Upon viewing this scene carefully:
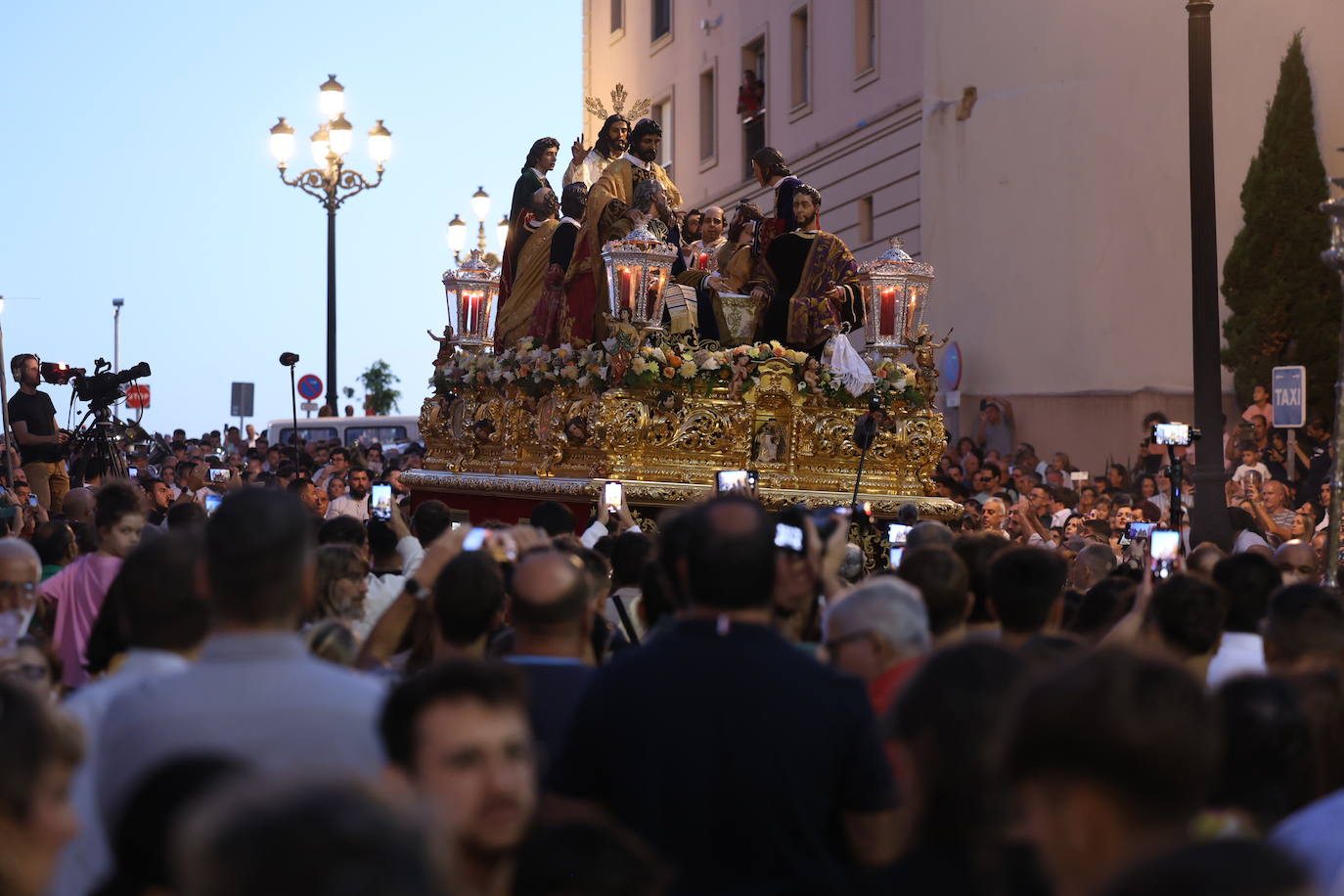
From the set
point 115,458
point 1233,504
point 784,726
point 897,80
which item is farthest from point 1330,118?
point 784,726

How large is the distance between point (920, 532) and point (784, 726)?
4.13m

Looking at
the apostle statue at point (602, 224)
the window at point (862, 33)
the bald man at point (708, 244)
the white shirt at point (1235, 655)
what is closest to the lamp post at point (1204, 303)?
the bald man at point (708, 244)

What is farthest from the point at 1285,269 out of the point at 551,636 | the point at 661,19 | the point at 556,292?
the point at 551,636

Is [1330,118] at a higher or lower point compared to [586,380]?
higher

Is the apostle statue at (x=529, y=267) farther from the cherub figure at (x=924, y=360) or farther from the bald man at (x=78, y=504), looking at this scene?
the bald man at (x=78, y=504)

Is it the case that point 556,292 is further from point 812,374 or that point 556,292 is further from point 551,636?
point 551,636

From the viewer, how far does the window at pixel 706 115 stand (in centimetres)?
3259

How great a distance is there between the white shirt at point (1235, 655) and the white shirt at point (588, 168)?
1067 cm

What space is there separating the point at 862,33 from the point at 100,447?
599 inches

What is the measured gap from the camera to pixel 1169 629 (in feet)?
17.3

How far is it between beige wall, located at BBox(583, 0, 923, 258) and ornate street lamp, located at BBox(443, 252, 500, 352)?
30.2 feet

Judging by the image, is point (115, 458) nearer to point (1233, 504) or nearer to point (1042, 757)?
point (1233, 504)

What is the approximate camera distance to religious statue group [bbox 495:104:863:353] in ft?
48.7

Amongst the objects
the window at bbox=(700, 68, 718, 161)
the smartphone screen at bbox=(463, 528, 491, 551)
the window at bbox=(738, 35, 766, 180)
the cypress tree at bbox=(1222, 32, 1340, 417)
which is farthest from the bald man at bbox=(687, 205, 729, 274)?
the window at bbox=(700, 68, 718, 161)
